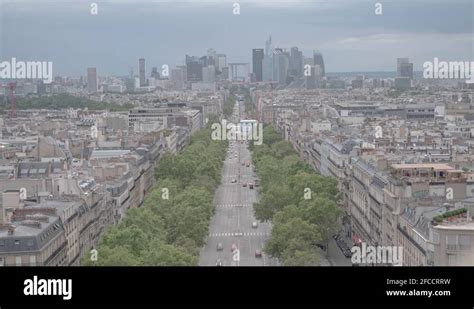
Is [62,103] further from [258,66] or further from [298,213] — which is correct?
[298,213]

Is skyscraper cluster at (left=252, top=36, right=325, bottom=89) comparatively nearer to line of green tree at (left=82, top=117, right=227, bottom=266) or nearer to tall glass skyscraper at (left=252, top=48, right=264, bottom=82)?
tall glass skyscraper at (left=252, top=48, right=264, bottom=82)

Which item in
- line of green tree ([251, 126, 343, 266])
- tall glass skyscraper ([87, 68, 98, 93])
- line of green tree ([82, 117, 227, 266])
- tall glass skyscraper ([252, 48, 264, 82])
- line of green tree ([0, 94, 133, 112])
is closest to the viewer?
line of green tree ([82, 117, 227, 266])

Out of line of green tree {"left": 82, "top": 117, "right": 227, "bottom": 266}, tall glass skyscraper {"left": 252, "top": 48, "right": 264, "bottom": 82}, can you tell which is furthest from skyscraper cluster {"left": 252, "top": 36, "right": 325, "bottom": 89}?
line of green tree {"left": 82, "top": 117, "right": 227, "bottom": 266}

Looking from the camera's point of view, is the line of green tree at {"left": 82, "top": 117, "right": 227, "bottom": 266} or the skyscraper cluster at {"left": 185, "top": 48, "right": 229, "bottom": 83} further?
the skyscraper cluster at {"left": 185, "top": 48, "right": 229, "bottom": 83}

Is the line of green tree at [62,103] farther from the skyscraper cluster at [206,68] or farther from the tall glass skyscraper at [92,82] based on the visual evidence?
the skyscraper cluster at [206,68]

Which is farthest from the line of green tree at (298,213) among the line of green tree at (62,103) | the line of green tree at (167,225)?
the line of green tree at (62,103)
